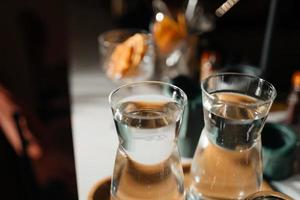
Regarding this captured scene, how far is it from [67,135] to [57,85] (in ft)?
1.00

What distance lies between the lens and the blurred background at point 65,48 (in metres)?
0.85

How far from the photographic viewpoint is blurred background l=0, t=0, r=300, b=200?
2.80 feet

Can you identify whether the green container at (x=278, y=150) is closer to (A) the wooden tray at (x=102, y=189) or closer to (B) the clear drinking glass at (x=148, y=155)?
(A) the wooden tray at (x=102, y=189)

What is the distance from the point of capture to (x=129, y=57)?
0.66 m

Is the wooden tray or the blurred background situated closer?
the wooden tray

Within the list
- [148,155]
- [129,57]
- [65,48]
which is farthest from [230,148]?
[65,48]

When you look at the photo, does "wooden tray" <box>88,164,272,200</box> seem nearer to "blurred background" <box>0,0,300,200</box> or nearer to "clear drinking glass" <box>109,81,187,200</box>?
"clear drinking glass" <box>109,81,187,200</box>

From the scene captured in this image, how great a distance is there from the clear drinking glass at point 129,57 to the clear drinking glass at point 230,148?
0.20 m

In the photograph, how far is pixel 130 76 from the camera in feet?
2.29

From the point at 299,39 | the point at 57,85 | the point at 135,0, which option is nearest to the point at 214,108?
the point at 299,39

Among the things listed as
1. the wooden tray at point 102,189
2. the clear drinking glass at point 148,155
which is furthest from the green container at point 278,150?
the clear drinking glass at point 148,155

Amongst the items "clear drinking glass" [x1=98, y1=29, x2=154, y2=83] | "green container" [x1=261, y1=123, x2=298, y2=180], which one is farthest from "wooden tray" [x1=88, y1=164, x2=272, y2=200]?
"clear drinking glass" [x1=98, y1=29, x2=154, y2=83]

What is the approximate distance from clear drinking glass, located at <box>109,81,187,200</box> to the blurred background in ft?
0.98

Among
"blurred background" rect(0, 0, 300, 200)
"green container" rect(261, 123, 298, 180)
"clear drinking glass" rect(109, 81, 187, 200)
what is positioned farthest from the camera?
"blurred background" rect(0, 0, 300, 200)
